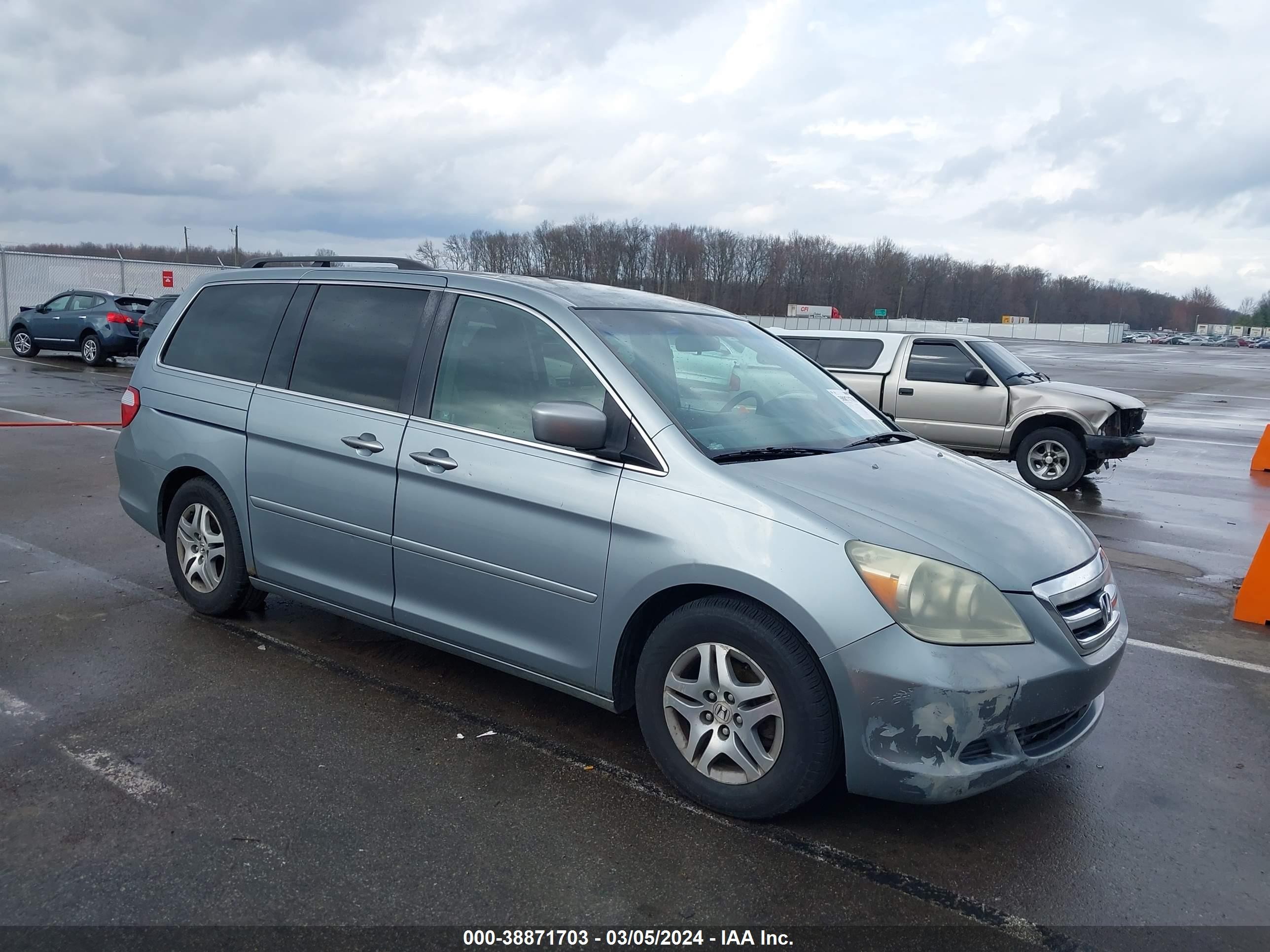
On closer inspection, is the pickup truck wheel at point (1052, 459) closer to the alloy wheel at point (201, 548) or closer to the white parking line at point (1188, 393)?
the alloy wheel at point (201, 548)

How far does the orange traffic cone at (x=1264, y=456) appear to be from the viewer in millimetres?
13164

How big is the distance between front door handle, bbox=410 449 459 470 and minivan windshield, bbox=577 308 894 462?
30.9 inches

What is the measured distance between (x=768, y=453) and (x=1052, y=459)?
872cm

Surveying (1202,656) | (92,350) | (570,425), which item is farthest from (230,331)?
(92,350)

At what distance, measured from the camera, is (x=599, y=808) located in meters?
3.41

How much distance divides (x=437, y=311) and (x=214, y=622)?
227cm

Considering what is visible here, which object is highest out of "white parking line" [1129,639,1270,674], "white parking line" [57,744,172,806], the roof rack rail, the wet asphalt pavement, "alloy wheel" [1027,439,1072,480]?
the roof rack rail

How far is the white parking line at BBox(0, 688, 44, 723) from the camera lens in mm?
3980

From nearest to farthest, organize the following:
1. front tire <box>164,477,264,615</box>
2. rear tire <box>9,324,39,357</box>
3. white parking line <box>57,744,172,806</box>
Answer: white parking line <box>57,744,172,806</box> < front tire <box>164,477,264,615</box> < rear tire <box>9,324,39,357</box>

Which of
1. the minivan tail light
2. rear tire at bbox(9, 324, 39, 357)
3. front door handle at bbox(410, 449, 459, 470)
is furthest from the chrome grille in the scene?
rear tire at bbox(9, 324, 39, 357)

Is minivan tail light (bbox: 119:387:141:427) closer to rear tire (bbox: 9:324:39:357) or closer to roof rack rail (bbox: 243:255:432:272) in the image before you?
roof rack rail (bbox: 243:255:432:272)

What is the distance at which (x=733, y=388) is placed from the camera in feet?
13.5

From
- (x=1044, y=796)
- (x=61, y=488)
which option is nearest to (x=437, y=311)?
(x=1044, y=796)

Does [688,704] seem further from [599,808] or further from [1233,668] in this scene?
[1233,668]
